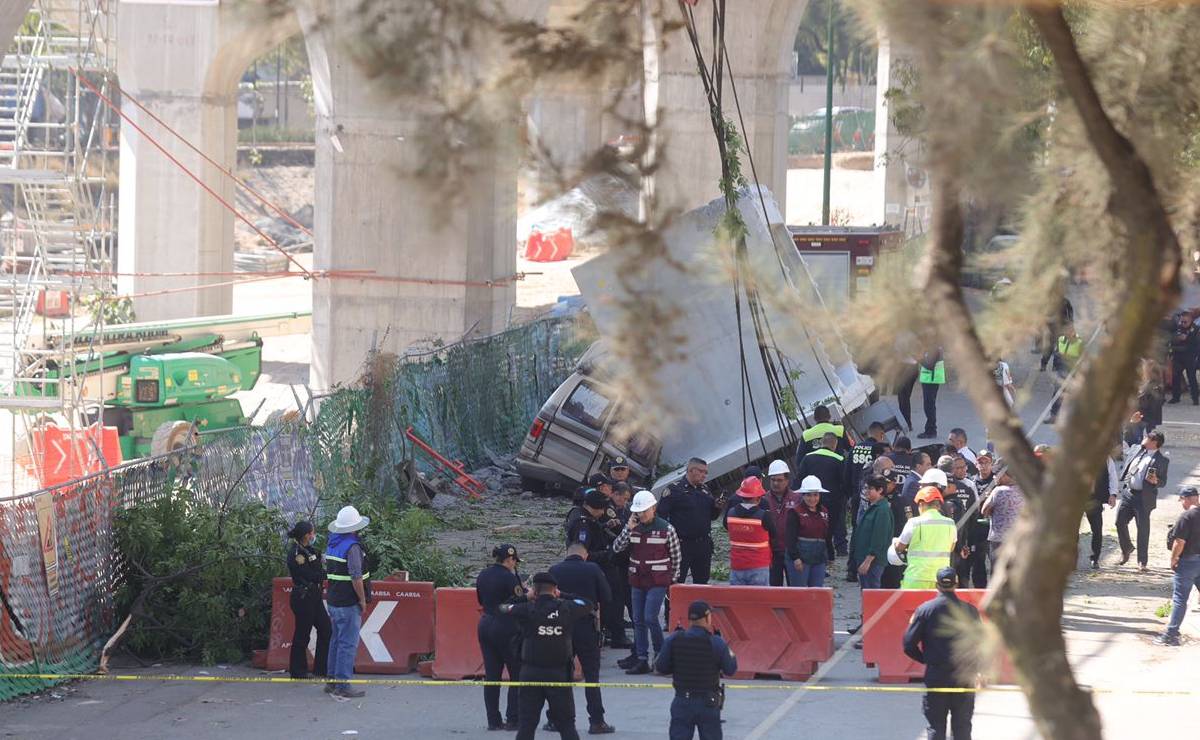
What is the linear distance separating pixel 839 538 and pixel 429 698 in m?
6.65

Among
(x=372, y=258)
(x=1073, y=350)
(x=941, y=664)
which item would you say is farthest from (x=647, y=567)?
(x=372, y=258)

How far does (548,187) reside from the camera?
22.0 ft

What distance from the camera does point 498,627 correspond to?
12.3 m

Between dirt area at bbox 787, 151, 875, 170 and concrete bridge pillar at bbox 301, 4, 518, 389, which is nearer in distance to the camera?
concrete bridge pillar at bbox 301, 4, 518, 389

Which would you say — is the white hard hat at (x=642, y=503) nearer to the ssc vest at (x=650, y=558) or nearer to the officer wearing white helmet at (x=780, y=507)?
the ssc vest at (x=650, y=558)

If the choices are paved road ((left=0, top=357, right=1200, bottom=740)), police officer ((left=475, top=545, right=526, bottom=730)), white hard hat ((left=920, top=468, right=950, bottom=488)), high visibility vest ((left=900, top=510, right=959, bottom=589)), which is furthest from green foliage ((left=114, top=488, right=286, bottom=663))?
white hard hat ((left=920, top=468, right=950, bottom=488))

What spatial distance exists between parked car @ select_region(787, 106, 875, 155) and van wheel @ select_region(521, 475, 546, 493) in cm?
5567

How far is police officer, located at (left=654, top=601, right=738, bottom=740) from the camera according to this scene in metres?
10.7

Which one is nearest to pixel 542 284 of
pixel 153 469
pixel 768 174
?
pixel 768 174

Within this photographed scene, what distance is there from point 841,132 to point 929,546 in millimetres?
67672

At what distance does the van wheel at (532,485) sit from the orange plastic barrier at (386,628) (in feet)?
27.6

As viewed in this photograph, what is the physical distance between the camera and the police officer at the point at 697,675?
10672 millimetres

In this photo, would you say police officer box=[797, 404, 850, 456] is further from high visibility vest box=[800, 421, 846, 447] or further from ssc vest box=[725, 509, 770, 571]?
ssc vest box=[725, 509, 770, 571]

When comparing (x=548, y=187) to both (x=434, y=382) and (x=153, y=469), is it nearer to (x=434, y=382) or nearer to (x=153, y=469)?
(x=153, y=469)
